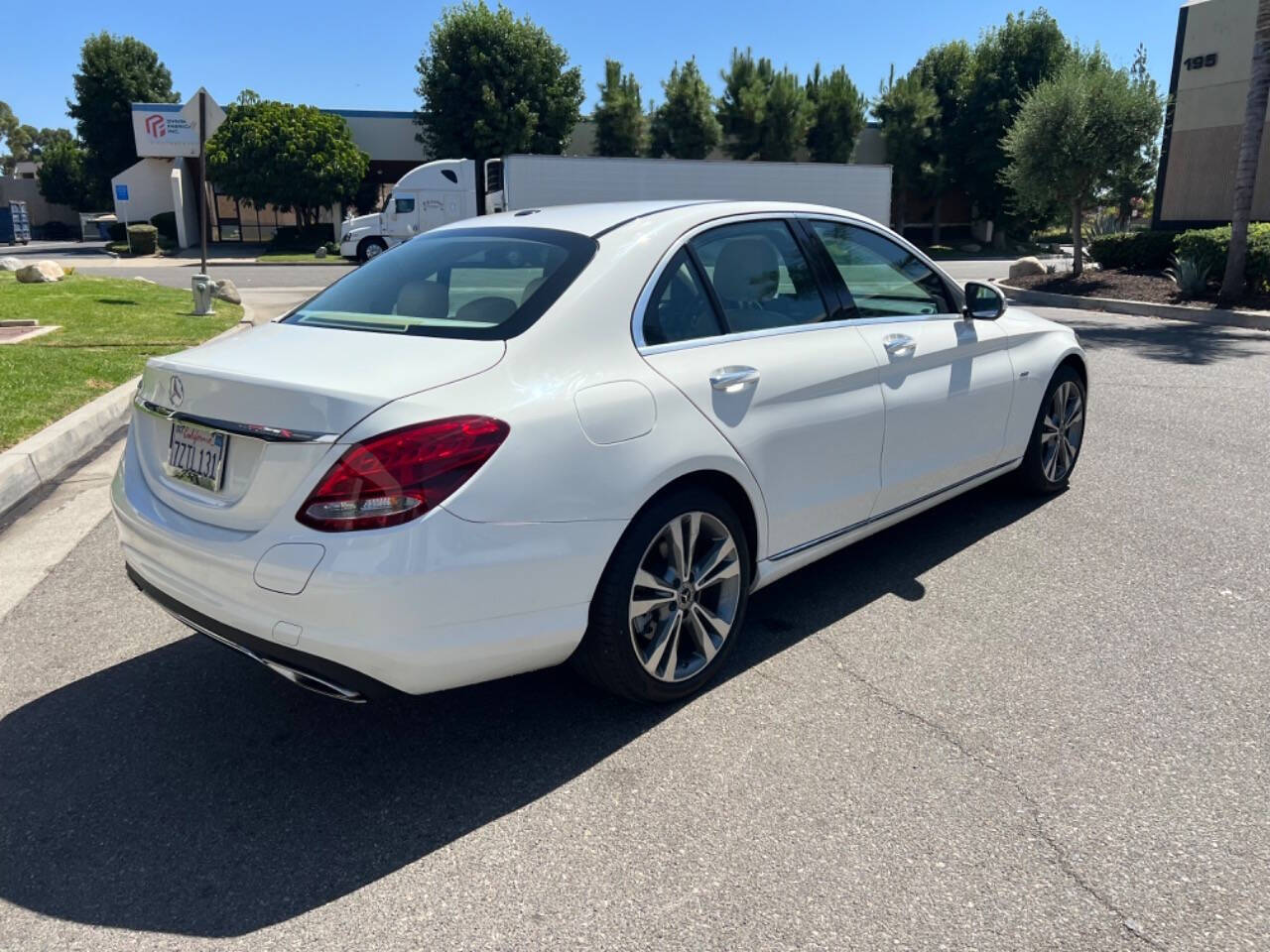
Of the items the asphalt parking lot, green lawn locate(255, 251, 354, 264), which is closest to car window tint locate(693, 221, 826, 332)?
the asphalt parking lot

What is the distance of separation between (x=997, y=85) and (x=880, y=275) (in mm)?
43725

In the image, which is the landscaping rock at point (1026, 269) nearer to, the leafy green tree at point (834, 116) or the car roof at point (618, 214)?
the car roof at point (618, 214)

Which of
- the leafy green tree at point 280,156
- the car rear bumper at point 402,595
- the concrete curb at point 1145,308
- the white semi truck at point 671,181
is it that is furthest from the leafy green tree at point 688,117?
the car rear bumper at point 402,595

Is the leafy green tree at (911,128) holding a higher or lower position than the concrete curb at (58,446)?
higher

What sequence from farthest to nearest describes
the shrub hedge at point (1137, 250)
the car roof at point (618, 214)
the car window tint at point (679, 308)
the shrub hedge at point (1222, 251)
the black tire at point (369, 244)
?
the black tire at point (369, 244) < the shrub hedge at point (1137, 250) < the shrub hedge at point (1222, 251) < the car roof at point (618, 214) < the car window tint at point (679, 308)

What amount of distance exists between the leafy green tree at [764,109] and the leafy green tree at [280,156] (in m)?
17.9

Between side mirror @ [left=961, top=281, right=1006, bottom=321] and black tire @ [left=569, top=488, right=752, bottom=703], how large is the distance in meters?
2.14

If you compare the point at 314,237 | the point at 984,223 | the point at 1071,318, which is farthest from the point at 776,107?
the point at 1071,318

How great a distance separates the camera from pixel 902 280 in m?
4.56

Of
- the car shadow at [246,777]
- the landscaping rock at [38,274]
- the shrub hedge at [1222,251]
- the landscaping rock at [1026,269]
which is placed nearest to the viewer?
the car shadow at [246,777]

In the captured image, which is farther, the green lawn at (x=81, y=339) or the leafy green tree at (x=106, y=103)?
the leafy green tree at (x=106, y=103)

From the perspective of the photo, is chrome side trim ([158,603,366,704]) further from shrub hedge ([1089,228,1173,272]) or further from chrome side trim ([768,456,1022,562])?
shrub hedge ([1089,228,1173,272])

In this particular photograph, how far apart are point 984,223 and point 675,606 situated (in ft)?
160

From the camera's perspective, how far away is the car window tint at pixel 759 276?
365 cm
